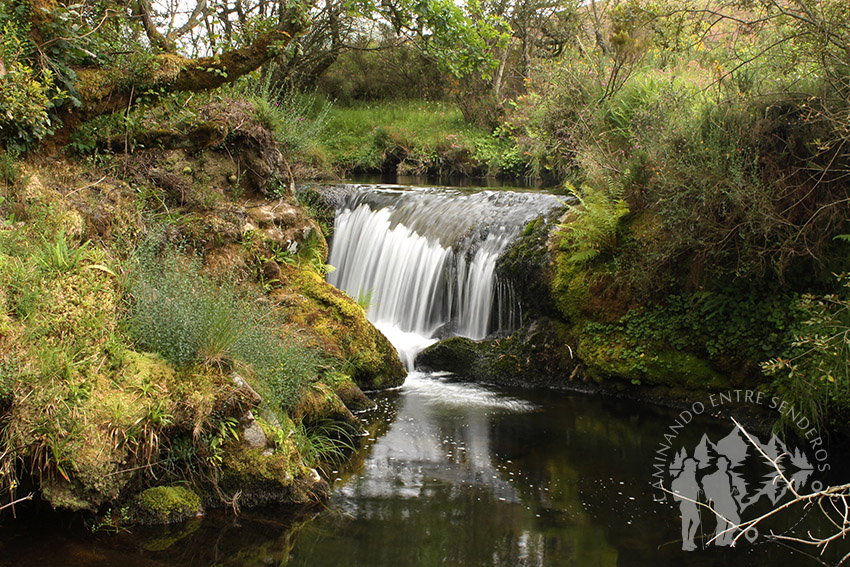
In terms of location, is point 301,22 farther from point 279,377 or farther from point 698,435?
point 698,435

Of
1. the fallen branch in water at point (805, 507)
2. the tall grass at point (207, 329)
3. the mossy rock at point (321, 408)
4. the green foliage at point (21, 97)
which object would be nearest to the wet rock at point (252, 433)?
the tall grass at point (207, 329)

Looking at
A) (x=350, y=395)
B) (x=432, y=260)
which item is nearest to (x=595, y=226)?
(x=432, y=260)

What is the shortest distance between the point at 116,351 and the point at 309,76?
1655 cm

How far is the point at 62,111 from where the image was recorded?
283 inches

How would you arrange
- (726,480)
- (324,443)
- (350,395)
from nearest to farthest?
(726,480)
(324,443)
(350,395)

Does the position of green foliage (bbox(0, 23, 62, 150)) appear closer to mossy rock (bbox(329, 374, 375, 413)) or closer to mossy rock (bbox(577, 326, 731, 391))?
mossy rock (bbox(329, 374, 375, 413))

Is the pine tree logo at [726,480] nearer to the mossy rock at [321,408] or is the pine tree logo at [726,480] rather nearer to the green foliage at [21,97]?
the mossy rock at [321,408]

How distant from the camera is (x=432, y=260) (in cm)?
986

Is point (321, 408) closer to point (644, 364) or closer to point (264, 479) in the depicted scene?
point (264, 479)

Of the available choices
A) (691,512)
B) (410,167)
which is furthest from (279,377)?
(410,167)

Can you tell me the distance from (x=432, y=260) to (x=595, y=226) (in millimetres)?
2607

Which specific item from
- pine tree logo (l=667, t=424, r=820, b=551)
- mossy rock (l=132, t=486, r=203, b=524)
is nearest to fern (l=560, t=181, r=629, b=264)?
pine tree logo (l=667, t=424, r=820, b=551)

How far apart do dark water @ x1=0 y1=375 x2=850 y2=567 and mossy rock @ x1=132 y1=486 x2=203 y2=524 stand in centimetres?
11

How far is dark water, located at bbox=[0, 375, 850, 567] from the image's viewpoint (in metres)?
4.43
